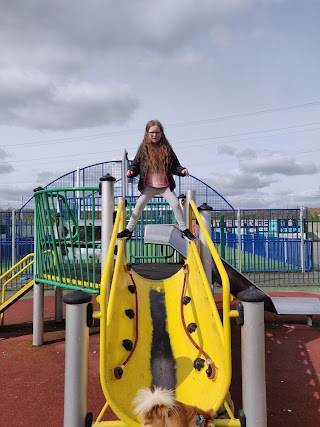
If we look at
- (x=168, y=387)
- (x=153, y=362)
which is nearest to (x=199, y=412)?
(x=168, y=387)

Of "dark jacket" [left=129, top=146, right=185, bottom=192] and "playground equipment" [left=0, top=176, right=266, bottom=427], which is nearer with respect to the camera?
"playground equipment" [left=0, top=176, right=266, bottom=427]

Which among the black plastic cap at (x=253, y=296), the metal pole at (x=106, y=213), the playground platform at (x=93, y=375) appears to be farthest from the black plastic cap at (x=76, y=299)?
the playground platform at (x=93, y=375)

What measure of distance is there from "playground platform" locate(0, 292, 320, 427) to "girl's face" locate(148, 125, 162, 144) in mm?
2839

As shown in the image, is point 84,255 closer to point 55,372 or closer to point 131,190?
point 55,372

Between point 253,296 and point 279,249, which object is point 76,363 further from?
point 279,249

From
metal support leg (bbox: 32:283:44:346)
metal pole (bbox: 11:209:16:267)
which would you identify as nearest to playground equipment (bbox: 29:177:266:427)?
metal support leg (bbox: 32:283:44:346)

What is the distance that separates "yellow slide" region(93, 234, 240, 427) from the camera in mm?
2434

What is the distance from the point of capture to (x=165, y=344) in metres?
3.29

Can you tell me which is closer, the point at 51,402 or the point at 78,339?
the point at 78,339

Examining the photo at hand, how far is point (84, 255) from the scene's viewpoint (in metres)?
5.09

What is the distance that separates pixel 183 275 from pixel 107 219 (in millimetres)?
1057

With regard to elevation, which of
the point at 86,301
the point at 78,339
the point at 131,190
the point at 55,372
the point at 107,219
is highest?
the point at 131,190

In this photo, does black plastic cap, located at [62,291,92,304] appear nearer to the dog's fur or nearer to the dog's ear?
the dog's fur

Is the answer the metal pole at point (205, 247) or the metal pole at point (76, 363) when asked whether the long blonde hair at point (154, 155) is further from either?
the metal pole at point (76, 363)
